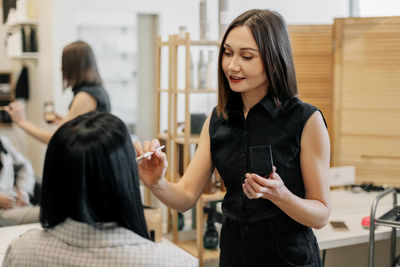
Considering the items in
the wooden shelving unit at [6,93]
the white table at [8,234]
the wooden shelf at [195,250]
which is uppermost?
the wooden shelving unit at [6,93]

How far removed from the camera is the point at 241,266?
152 centimetres

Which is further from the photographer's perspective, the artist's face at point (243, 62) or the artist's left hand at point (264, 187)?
the artist's face at point (243, 62)

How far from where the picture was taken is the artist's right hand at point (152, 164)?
1.44 metres

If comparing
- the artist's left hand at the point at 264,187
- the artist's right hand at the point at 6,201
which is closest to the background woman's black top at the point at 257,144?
the artist's left hand at the point at 264,187

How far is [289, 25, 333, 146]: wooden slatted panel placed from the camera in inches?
130

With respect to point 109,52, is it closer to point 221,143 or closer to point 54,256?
point 221,143

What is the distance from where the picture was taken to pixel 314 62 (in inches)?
131

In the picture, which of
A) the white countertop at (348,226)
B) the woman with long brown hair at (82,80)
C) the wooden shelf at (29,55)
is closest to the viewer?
the white countertop at (348,226)

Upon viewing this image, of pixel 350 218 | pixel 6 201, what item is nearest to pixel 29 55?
pixel 6 201

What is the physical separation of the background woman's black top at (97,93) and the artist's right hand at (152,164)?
5.42 feet

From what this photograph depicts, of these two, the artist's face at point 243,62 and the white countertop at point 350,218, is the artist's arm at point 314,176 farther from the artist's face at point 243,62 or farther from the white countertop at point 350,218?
the white countertop at point 350,218

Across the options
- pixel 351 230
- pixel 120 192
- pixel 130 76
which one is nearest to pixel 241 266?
pixel 120 192

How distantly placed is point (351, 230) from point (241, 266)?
53.6 inches

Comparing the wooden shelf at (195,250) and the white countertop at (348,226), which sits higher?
the white countertop at (348,226)
